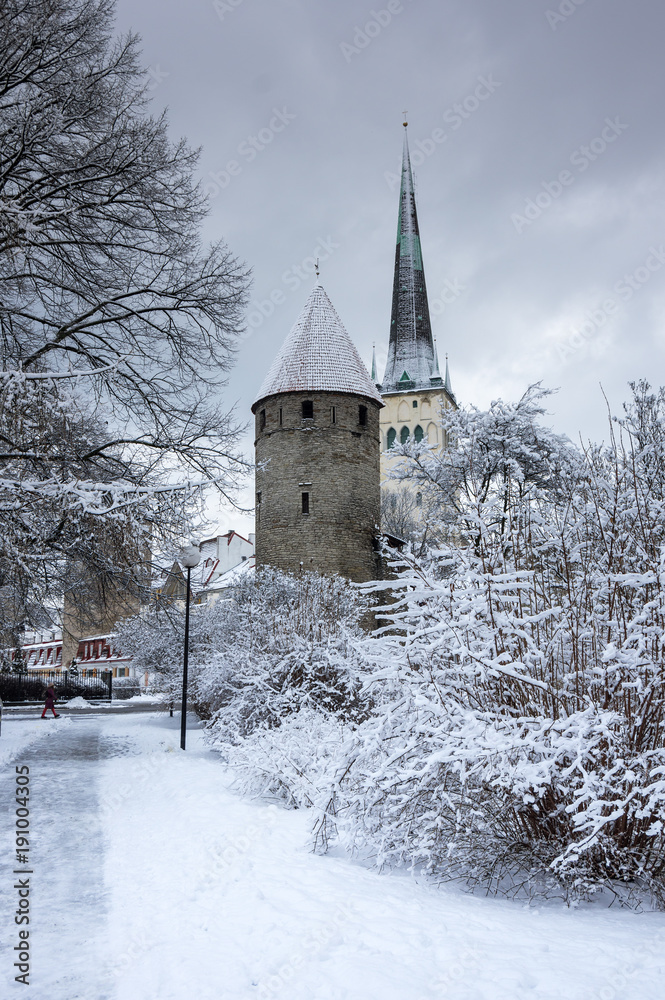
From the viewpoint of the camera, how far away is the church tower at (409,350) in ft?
234

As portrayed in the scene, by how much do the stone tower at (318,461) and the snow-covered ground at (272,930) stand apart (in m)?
22.3

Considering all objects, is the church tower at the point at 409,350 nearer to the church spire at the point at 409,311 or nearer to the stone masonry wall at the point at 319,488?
the church spire at the point at 409,311

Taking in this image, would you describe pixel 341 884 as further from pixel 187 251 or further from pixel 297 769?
pixel 187 251

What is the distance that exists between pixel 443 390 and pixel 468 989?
226 feet

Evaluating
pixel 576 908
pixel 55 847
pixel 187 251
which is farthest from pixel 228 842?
pixel 187 251

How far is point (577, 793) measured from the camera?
4.61m

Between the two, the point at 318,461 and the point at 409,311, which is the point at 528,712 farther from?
the point at 409,311

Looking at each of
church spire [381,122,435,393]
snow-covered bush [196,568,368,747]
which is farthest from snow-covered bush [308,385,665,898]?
church spire [381,122,435,393]

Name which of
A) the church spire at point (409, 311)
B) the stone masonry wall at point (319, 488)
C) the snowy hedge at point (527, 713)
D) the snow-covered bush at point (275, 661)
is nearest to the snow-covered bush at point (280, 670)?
the snow-covered bush at point (275, 661)

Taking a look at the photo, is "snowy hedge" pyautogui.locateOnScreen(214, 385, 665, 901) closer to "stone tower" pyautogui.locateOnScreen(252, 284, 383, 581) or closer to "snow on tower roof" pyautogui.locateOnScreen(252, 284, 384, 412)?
"stone tower" pyautogui.locateOnScreen(252, 284, 383, 581)

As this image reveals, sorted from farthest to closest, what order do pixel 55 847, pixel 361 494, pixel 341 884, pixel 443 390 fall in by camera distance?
pixel 443 390
pixel 361 494
pixel 55 847
pixel 341 884

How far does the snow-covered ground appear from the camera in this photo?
367 cm

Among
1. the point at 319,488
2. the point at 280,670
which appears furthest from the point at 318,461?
the point at 280,670

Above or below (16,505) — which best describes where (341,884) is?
below
